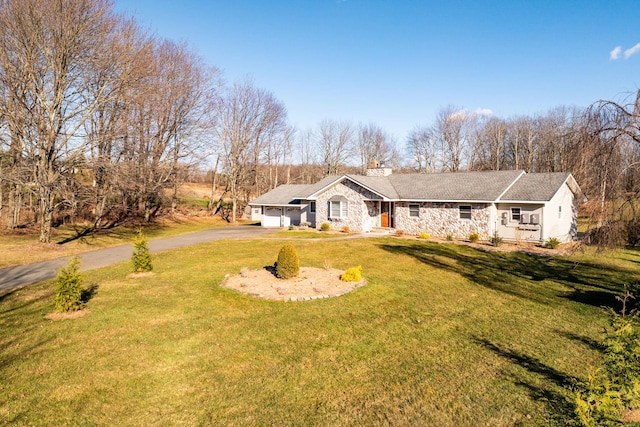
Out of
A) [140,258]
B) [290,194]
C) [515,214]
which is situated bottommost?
[140,258]

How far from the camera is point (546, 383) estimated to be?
21.1 ft

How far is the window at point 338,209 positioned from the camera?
99.1 feet

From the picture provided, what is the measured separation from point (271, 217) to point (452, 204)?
18224mm

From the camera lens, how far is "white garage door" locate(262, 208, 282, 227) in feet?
118

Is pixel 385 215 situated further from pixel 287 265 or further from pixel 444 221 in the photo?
pixel 287 265

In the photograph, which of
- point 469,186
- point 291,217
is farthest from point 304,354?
point 291,217

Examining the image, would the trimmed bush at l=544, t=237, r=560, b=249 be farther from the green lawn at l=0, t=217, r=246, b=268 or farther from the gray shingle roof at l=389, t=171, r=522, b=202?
the green lawn at l=0, t=217, r=246, b=268

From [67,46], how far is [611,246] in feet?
90.8

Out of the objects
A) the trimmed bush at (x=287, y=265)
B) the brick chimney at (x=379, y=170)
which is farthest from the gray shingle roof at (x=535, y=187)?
the trimmed bush at (x=287, y=265)

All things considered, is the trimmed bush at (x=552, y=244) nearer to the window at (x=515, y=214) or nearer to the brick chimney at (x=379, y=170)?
the window at (x=515, y=214)

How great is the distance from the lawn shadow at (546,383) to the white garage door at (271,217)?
2927cm

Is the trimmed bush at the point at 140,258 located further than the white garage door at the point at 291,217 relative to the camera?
No

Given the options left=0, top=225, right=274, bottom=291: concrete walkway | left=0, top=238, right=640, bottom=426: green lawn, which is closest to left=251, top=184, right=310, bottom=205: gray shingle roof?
left=0, top=225, right=274, bottom=291: concrete walkway

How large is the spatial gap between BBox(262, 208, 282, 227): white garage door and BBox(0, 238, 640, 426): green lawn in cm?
2186
